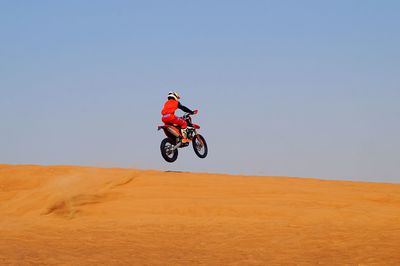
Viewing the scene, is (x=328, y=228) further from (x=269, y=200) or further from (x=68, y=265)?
(x=68, y=265)

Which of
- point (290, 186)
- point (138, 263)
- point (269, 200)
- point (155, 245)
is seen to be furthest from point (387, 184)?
point (138, 263)

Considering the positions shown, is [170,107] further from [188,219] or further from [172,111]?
[188,219]

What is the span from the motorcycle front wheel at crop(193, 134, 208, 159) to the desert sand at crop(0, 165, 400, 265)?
2.14 metres

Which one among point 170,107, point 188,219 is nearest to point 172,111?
point 170,107

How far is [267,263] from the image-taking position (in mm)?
6324

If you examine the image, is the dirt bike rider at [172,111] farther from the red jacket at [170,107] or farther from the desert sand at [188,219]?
the desert sand at [188,219]

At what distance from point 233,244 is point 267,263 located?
1387mm

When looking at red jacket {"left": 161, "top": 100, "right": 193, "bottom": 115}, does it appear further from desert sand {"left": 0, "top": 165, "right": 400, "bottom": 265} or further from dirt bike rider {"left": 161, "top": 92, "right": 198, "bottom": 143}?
desert sand {"left": 0, "top": 165, "right": 400, "bottom": 265}

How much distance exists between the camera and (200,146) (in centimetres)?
1450

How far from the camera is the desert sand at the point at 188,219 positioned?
271 inches

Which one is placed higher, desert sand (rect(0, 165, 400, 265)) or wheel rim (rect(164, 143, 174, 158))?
wheel rim (rect(164, 143, 174, 158))

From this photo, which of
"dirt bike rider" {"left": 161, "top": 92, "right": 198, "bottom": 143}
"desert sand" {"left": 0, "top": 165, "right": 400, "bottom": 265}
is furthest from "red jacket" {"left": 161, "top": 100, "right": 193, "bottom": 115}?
"desert sand" {"left": 0, "top": 165, "right": 400, "bottom": 265}

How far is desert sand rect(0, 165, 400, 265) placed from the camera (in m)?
6.88

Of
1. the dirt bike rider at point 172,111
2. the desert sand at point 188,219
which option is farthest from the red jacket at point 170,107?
the desert sand at point 188,219
